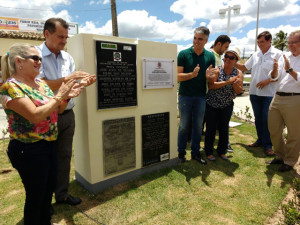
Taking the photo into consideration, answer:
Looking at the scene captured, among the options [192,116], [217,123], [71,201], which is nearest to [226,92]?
[217,123]

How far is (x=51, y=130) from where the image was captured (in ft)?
6.40

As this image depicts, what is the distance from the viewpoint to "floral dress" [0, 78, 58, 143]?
1645 millimetres

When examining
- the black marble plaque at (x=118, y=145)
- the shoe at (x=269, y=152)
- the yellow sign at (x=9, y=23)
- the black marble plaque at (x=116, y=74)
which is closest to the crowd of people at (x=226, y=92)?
the shoe at (x=269, y=152)

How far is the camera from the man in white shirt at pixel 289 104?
10.9ft

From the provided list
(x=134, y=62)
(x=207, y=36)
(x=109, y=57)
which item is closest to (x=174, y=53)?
(x=207, y=36)

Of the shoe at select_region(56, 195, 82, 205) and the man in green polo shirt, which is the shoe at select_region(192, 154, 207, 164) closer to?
the man in green polo shirt

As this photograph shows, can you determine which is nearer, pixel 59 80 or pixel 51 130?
pixel 51 130

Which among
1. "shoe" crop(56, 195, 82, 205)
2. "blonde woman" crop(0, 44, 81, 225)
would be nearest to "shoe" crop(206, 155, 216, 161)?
"shoe" crop(56, 195, 82, 205)

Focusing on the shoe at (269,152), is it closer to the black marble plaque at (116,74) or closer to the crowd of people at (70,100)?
the crowd of people at (70,100)

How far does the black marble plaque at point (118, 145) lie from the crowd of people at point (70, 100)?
487 mm

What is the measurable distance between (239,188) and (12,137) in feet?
9.71

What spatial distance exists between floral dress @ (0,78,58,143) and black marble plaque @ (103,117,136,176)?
1.05 m

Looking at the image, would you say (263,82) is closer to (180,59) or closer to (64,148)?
(180,59)

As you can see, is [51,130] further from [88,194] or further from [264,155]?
[264,155]
